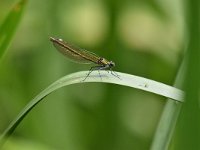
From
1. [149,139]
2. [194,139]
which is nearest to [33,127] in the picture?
[149,139]

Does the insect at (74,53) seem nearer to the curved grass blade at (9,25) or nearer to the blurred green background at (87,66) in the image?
the curved grass blade at (9,25)

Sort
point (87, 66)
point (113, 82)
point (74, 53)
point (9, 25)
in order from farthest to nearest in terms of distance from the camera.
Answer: point (87, 66) < point (74, 53) < point (9, 25) < point (113, 82)

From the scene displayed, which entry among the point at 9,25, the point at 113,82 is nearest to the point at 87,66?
the point at 9,25

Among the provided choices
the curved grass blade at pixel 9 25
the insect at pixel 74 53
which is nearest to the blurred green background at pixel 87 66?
the insect at pixel 74 53

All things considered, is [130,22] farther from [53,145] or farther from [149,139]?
[53,145]

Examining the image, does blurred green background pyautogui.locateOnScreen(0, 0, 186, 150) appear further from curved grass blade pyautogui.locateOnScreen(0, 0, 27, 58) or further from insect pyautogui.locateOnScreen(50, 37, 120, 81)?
curved grass blade pyautogui.locateOnScreen(0, 0, 27, 58)

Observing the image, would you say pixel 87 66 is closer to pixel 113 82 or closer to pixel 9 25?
pixel 9 25
